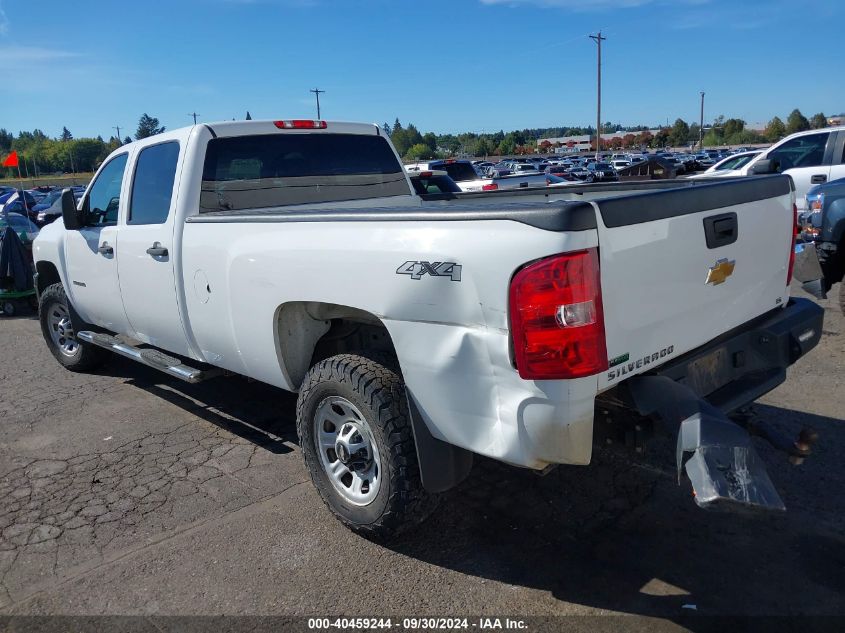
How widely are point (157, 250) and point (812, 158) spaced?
37.2 ft

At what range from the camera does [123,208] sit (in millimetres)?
5203

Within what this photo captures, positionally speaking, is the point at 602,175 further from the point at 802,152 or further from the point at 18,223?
the point at 18,223

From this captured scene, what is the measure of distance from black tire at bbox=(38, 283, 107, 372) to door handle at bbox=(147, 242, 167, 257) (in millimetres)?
2248

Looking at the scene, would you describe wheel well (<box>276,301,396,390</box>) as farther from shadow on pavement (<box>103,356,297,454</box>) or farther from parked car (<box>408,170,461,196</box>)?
parked car (<box>408,170,461,196</box>)

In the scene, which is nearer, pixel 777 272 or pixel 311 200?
pixel 777 272

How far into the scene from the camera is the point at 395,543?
3.57 m

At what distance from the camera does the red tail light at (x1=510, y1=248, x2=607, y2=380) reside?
257 cm

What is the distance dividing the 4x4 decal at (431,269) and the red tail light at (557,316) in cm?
28

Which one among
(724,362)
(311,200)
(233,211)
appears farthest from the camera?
(311,200)

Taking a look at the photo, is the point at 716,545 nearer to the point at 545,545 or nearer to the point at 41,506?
the point at 545,545

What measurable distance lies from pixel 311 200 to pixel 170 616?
2.98m

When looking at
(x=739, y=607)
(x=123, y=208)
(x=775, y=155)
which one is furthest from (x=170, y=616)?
(x=775, y=155)

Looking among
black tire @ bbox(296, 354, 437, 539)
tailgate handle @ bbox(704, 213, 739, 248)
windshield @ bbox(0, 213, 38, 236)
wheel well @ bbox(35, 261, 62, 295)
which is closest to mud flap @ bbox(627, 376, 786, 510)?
tailgate handle @ bbox(704, 213, 739, 248)

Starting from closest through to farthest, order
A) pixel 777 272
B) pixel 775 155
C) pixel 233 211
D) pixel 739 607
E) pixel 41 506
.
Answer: pixel 739 607
pixel 777 272
pixel 41 506
pixel 233 211
pixel 775 155
